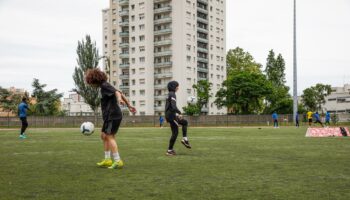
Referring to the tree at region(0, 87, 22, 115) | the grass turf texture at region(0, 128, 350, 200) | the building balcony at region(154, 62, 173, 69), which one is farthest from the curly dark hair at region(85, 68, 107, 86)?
the building balcony at region(154, 62, 173, 69)

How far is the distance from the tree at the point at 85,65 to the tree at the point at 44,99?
416 inches

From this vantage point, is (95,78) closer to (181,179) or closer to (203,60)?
(181,179)

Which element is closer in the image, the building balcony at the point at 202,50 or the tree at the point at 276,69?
the building balcony at the point at 202,50

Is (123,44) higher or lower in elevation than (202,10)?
lower

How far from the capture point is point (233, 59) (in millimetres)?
99062

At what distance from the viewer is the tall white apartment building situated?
293ft

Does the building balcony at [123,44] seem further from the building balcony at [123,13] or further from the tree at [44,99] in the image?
the tree at [44,99]

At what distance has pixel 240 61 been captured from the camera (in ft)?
Answer: 325

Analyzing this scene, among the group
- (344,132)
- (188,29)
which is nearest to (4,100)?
(188,29)

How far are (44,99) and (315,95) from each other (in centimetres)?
7179

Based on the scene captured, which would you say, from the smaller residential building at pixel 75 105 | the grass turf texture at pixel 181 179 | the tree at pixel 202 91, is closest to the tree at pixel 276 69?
the tree at pixel 202 91

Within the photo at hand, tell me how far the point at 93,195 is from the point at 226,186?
1.91 metres

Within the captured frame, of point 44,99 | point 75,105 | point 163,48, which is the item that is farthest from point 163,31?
point 75,105

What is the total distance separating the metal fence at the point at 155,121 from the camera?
59.6m
